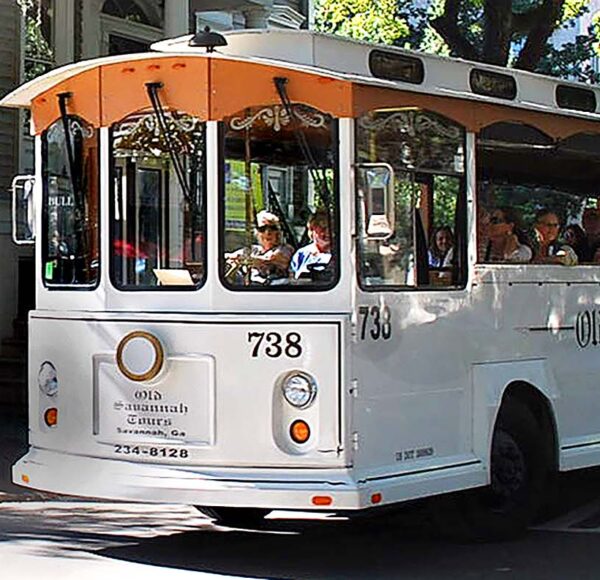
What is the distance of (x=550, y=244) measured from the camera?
9.62 meters

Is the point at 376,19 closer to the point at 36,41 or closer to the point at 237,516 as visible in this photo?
the point at 36,41

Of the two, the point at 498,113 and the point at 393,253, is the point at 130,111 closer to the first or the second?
the point at 393,253

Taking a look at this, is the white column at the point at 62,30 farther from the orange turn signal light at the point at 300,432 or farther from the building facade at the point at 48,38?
the orange turn signal light at the point at 300,432

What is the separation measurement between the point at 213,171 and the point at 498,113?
2020mm

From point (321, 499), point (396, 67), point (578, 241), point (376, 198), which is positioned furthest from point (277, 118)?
point (578, 241)

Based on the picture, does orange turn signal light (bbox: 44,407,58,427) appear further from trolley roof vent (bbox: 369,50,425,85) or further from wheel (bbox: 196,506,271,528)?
trolley roof vent (bbox: 369,50,425,85)

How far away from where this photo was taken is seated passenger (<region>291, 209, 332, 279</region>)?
7.82 metres

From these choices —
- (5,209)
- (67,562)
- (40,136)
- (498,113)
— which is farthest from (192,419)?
(5,209)

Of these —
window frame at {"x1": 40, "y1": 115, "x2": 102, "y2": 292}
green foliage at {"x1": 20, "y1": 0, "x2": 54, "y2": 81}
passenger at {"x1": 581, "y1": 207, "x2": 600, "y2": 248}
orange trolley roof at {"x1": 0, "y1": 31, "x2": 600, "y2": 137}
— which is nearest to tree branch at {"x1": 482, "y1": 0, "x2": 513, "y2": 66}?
green foliage at {"x1": 20, "y1": 0, "x2": 54, "y2": 81}

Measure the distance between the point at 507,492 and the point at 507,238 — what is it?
64.8 inches

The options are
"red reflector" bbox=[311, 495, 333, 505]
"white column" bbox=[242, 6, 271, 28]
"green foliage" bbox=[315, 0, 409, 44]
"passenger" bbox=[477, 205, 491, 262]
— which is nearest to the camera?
"red reflector" bbox=[311, 495, 333, 505]

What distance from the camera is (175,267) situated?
26.7 ft

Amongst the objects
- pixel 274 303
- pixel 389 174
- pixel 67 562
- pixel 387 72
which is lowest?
pixel 67 562

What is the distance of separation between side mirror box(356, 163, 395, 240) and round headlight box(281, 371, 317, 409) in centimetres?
87
